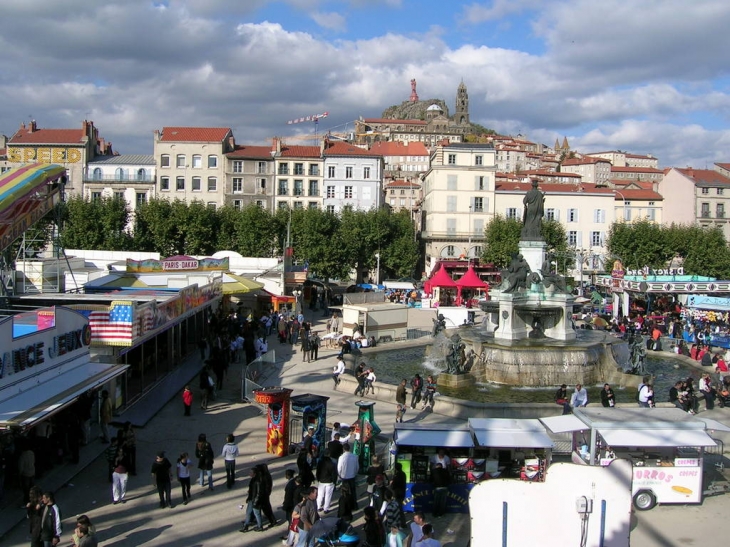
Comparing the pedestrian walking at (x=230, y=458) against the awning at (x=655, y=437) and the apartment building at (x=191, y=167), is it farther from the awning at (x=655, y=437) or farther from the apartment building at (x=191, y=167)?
the apartment building at (x=191, y=167)

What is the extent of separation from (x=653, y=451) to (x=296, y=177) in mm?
58779

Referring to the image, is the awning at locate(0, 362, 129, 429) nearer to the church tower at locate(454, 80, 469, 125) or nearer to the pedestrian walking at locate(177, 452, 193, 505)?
the pedestrian walking at locate(177, 452, 193, 505)

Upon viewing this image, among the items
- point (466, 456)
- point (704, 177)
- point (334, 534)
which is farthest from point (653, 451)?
point (704, 177)

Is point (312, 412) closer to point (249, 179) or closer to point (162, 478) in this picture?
point (162, 478)

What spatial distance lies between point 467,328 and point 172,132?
48.4 meters

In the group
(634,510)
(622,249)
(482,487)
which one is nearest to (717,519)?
(634,510)

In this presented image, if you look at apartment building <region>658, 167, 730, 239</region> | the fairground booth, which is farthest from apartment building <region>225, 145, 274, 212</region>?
the fairground booth

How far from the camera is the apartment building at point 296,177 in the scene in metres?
67.9

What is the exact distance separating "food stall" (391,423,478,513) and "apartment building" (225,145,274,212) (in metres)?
56.0

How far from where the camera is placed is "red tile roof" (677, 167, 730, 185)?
66.4 metres

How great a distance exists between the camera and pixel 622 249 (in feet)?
184

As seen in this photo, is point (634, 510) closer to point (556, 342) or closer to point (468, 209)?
point (556, 342)

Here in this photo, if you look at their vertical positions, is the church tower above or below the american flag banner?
above

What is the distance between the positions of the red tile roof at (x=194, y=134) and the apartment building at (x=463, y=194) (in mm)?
21145
